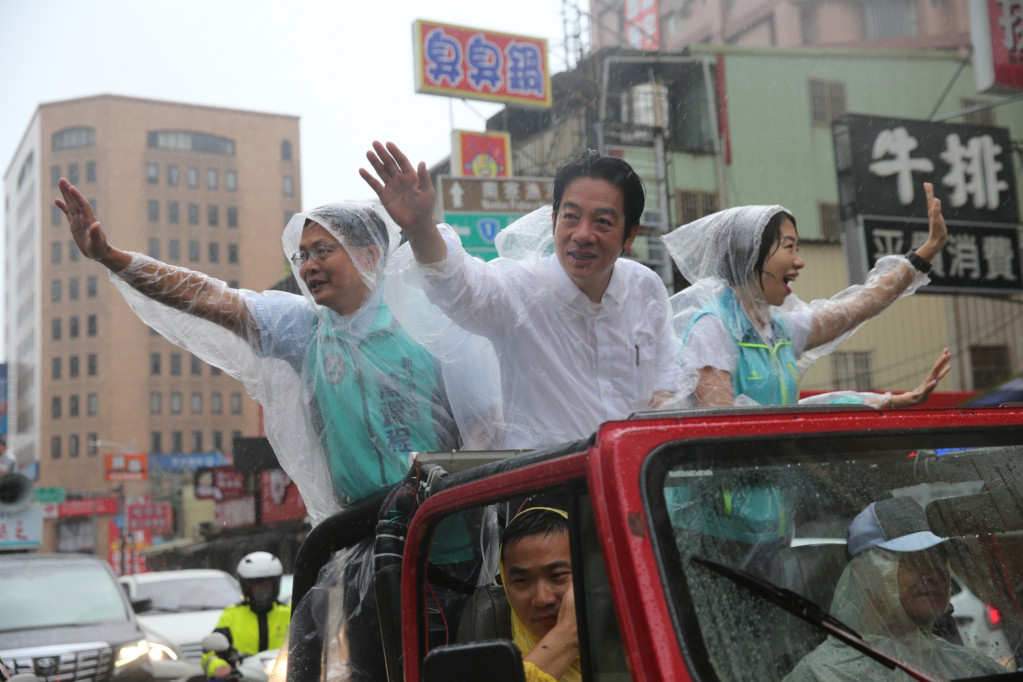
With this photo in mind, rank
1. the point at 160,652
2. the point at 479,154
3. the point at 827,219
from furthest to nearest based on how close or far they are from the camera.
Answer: the point at 827,219 < the point at 479,154 < the point at 160,652

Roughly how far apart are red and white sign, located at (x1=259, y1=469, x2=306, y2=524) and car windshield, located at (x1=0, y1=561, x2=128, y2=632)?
19583 mm

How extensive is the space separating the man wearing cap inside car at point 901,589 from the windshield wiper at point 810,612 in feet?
0.36

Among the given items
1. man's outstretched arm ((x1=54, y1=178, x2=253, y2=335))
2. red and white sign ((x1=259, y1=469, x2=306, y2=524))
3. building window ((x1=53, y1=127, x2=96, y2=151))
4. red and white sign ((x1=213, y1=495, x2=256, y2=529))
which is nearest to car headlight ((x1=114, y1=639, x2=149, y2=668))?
man's outstretched arm ((x1=54, y1=178, x2=253, y2=335))

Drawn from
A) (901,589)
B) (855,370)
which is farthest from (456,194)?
(901,589)

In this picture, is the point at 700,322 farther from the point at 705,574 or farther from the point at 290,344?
the point at 705,574

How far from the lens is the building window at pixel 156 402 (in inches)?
3059

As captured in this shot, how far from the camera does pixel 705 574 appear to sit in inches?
63.6

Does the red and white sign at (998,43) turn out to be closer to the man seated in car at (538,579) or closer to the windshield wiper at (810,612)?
the man seated in car at (538,579)

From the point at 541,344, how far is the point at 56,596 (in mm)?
6979

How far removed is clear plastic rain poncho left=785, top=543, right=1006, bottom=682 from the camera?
5.46 ft

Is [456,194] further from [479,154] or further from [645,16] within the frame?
[645,16]

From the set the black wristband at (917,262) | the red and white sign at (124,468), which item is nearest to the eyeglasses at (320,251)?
the black wristband at (917,262)

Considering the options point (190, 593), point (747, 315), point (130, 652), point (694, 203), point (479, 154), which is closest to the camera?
point (747, 315)

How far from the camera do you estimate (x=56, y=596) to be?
28.0 feet
